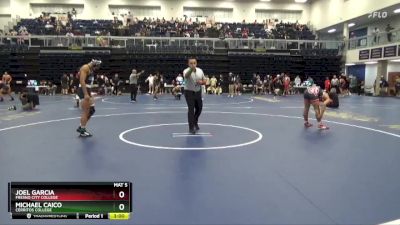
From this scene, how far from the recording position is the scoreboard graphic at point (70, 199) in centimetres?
257

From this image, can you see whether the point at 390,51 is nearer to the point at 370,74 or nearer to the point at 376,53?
the point at 376,53

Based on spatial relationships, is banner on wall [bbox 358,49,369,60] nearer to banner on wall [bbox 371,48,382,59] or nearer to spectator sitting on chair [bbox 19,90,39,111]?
banner on wall [bbox 371,48,382,59]

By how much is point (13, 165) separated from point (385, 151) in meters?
6.31

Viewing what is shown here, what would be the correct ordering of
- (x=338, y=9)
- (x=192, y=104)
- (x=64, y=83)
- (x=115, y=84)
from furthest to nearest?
(x=338, y=9) < (x=115, y=84) < (x=64, y=83) < (x=192, y=104)

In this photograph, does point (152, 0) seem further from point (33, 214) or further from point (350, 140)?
point (33, 214)

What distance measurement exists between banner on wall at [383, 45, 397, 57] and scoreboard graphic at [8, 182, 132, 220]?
27078 mm

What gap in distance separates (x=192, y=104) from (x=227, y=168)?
11.3 ft

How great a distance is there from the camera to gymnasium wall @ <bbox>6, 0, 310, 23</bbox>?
3831 centimetres

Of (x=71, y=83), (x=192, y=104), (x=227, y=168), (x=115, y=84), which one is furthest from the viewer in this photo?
(x=71, y=83)

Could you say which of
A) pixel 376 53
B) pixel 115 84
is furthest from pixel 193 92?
pixel 376 53

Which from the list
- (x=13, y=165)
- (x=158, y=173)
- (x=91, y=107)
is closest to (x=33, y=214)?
(x=158, y=173)

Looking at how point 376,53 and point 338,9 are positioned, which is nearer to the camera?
point 376,53

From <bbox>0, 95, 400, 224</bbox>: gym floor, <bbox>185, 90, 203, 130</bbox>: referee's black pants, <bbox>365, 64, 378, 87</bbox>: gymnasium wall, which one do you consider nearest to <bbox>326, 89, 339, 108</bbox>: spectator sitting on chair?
<bbox>0, 95, 400, 224</bbox>: gym floor

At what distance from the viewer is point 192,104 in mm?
8578
